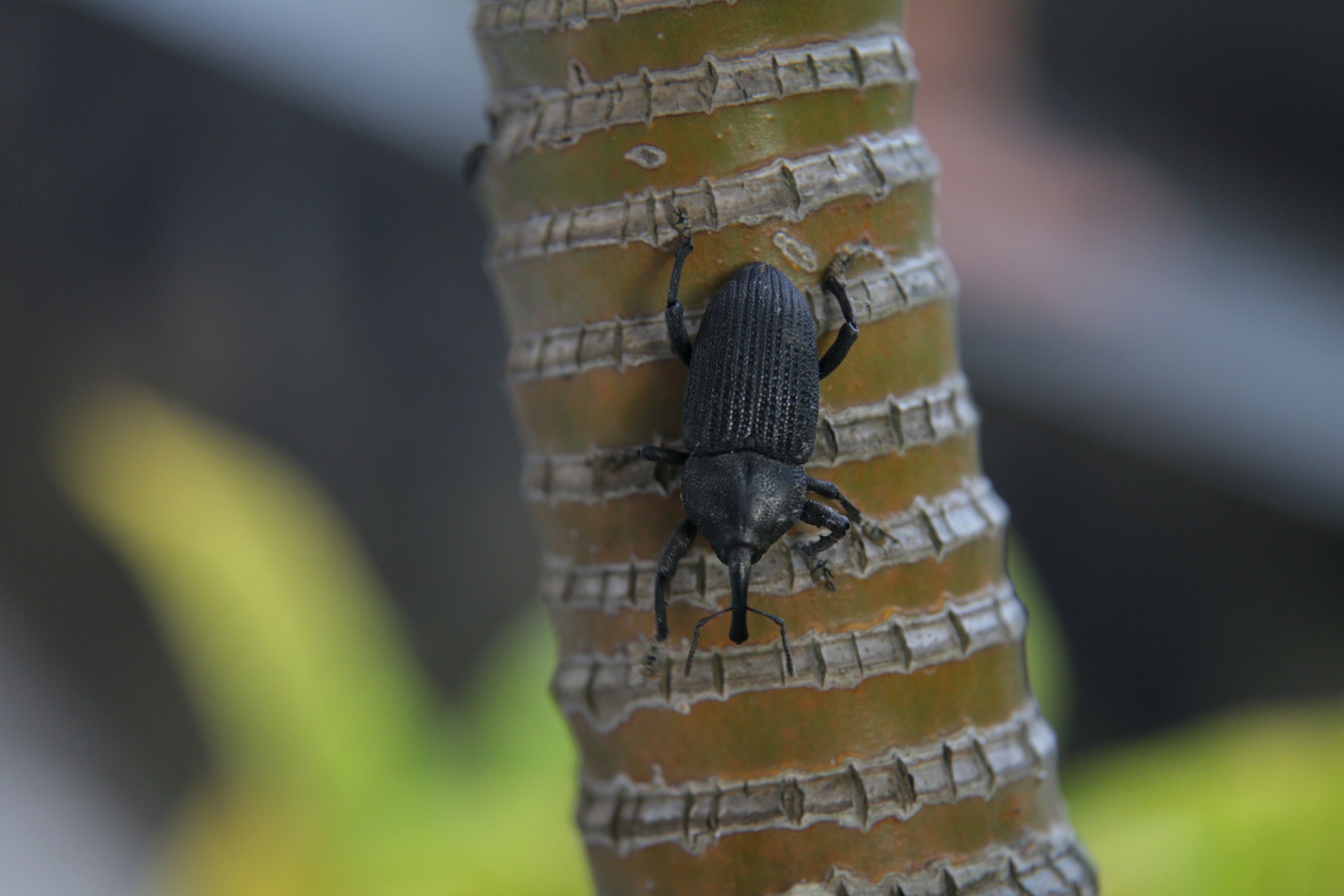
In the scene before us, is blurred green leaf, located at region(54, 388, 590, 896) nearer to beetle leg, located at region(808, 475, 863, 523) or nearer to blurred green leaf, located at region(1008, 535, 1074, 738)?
blurred green leaf, located at region(1008, 535, 1074, 738)

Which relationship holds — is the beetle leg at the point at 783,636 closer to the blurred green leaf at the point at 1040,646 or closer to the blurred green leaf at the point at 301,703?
the blurred green leaf at the point at 1040,646

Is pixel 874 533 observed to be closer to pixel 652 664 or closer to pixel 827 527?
pixel 827 527

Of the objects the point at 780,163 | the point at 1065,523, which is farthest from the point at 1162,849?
the point at 1065,523

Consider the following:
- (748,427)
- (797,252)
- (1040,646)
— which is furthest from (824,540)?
(1040,646)


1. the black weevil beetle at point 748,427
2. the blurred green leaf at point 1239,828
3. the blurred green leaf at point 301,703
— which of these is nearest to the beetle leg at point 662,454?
the black weevil beetle at point 748,427

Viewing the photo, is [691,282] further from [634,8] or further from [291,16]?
[291,16]
